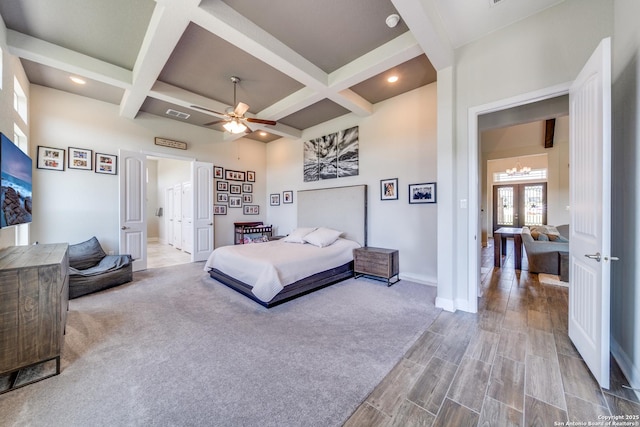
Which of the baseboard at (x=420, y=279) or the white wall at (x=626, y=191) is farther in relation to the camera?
the baseboard at (x=420, y=279)

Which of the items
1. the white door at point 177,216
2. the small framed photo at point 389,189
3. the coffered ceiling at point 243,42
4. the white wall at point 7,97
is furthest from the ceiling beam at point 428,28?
the white door at point 177,216

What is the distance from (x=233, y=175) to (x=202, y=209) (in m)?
1.20

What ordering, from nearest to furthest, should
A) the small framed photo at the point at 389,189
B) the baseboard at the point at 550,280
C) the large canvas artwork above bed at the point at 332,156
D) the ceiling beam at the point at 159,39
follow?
1. the ceiling beam at the point at 159,39
2. the baseboard at the point at 550,280
3. the small framed photo at the point at 389,189
4. the large canvas artwork above bed at the point at 332,156

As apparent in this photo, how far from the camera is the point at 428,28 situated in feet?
7.61

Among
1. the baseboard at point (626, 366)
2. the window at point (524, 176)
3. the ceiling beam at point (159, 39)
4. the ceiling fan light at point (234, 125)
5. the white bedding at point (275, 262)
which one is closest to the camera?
the baseboard at point (626, 366)

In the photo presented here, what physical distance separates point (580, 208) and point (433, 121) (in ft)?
7.75

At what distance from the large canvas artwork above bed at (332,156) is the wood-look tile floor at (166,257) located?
3.65 meters

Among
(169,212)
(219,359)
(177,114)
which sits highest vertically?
(177,114)

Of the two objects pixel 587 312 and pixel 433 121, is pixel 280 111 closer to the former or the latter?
pixel 433 121

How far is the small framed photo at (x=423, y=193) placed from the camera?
3.86 m

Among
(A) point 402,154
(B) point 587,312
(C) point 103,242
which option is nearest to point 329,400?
(B) point 587,312

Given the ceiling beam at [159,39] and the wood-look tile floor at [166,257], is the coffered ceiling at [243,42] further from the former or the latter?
the wood-look tile floor at [166,257]

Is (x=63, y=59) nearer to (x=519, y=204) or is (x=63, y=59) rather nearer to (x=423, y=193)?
(x=423, y=193)

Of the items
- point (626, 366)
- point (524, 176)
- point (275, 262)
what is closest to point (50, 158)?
point (275, 262)
